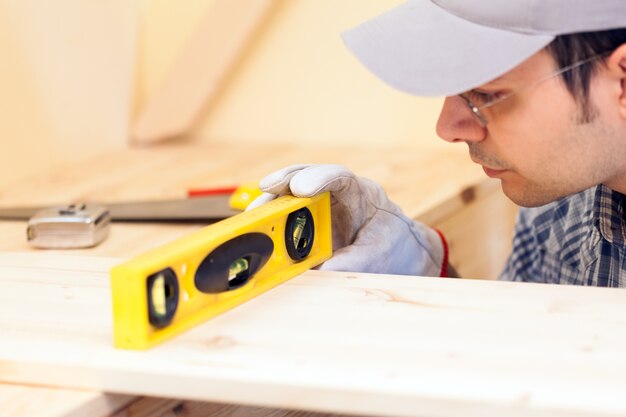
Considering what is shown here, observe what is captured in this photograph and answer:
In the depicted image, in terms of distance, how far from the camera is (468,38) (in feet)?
2.97

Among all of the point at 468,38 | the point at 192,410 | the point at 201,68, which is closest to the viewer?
the point at 192,410

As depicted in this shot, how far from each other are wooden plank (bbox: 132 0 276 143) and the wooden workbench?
6 cm

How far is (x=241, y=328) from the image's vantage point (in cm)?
77

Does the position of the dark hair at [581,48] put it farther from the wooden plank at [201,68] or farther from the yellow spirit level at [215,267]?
the wooden plank at [201,68]

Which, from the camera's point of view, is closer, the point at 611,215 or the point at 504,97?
the point at 504,97

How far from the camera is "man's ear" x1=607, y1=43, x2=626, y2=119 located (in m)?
0.89

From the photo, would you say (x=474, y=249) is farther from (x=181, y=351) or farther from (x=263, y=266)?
(x=181, y=351)

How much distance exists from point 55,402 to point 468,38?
19.6 inches

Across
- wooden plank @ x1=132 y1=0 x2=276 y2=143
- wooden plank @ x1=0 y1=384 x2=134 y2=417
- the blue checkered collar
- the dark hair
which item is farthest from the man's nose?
wooden plank @ x1=132 y1=0 x2=276 y2=143

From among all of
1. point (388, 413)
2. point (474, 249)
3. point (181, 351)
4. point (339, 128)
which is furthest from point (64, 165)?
point (388, 413)

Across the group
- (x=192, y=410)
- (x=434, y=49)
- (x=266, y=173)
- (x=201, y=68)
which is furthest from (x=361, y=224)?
(x=201, y=68)

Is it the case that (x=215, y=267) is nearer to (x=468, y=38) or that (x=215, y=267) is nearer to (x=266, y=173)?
(x=468, y=38)

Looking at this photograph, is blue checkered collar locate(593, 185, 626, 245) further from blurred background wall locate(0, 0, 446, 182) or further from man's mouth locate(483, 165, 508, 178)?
blurred background wall locate(0, 0, 446, 182)

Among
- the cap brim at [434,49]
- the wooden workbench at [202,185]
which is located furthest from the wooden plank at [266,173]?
the cap brim at [434,49]
